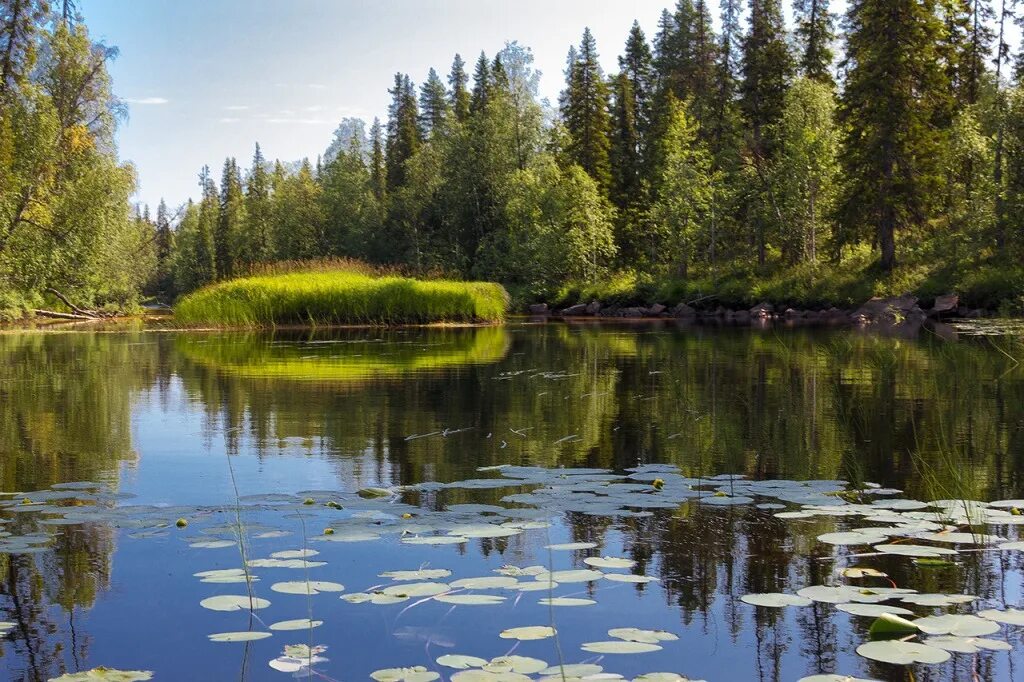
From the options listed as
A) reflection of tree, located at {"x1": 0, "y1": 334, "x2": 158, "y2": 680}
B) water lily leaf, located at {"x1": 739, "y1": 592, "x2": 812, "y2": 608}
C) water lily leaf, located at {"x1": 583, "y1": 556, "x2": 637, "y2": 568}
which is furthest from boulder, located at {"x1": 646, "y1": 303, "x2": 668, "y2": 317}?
water lily leaf, located at {"x1": 739, "y1": 592, "x2": 812, "y2": 608}

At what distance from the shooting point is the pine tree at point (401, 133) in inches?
2933

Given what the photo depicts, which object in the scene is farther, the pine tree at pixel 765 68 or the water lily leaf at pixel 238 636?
the pine tree at pixel 765 68

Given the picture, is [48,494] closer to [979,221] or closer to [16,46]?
[16,46]

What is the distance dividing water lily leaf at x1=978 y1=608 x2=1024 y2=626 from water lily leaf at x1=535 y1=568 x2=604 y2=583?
1.51 meters

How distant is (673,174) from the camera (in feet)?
154

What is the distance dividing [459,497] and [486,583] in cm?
214

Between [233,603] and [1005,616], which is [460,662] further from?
[1005,616]

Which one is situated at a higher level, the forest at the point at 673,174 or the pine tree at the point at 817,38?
the pine tree at the point at 817,38

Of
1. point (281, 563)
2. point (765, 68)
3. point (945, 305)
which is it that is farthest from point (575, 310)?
point (281, 563)

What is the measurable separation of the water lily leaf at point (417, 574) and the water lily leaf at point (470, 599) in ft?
1.04

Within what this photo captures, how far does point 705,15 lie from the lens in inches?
2373

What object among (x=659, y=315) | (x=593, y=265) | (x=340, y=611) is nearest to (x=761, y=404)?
(x=340, y=611)

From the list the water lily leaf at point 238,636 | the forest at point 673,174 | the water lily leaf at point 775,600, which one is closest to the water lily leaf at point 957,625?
the water lily leaf at point 775,600

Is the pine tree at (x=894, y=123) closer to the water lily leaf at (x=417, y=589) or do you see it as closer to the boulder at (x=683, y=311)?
the boulder at (x=683, y=311)
